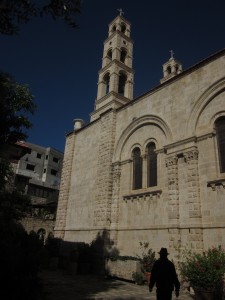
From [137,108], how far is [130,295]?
1069 cm

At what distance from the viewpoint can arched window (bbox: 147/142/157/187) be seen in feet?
47.3

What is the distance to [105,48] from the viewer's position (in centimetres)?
2630

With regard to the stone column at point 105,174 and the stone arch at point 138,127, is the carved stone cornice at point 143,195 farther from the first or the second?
the stone arch at point 138,127

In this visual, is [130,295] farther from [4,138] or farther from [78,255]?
[4,138]

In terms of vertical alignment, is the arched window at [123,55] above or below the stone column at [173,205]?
above

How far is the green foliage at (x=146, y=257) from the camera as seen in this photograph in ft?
39.6

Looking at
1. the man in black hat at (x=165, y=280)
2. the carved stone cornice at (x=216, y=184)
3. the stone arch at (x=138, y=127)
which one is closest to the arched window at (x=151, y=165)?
the stone arch at (x=138, y=127)

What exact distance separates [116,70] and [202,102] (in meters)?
12.2

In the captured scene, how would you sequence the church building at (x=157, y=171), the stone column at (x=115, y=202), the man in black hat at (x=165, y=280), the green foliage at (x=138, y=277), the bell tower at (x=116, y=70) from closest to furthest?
the man in black hat at (x=165, y=280) → the church building at (x=157, y=171) → the green foliage at (x=138, y=277) → the stone column at (x=115, y=202) → the bell tower at (x=116, y=70)

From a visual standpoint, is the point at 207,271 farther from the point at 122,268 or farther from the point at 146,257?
the point at 122,268

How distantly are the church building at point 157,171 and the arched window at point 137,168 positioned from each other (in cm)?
6

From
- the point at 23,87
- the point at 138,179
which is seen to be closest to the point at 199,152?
the point at 138,179

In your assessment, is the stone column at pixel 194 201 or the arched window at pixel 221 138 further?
the arched window at pixel 221 138

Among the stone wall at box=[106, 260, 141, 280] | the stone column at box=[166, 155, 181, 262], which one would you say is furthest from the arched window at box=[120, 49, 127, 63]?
the stone wall at box=[106, 260, 141, 280]
